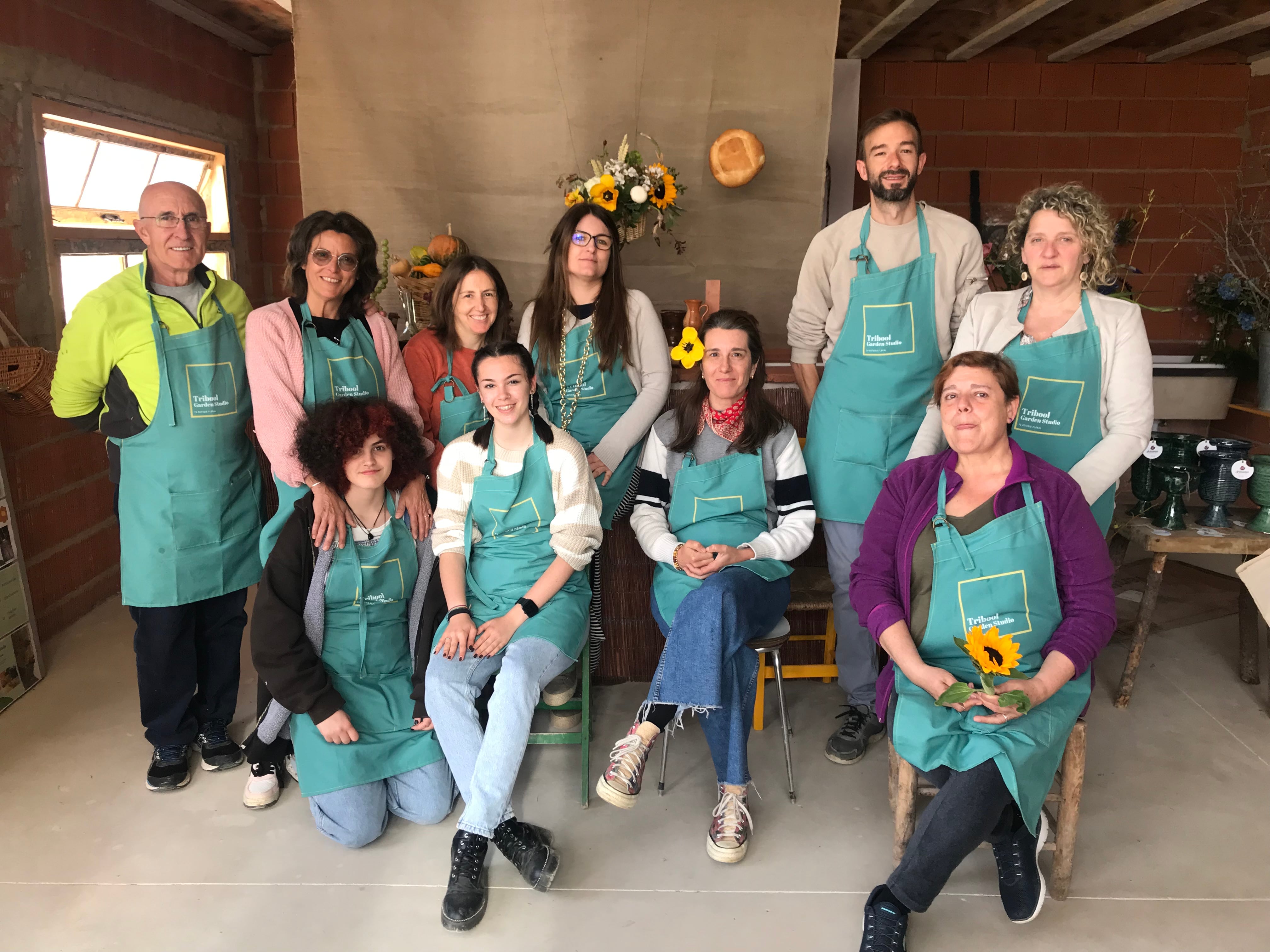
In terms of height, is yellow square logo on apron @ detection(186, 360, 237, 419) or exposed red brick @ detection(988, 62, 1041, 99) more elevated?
exposed red brick @ detection(988, 62, 1041, 99)

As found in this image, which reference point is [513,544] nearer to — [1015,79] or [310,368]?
[310,368]

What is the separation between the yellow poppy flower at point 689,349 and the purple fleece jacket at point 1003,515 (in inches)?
41.8

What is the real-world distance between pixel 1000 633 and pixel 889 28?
3.55m

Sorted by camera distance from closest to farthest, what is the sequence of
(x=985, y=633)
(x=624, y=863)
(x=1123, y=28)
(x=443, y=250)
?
(x=985, y=633) < (x=624, y=863) < (x=443, y=250) < (x=1123, y=28)

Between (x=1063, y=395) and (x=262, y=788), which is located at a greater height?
(x=1063, y=395)

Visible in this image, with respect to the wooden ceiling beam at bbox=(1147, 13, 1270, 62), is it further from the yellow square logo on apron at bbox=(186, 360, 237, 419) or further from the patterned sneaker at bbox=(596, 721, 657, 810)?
the yellow square logo on apron at bbox=(186, 360, 237, 419)

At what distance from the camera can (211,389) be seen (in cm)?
233

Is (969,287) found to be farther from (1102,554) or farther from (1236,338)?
(1236,338)

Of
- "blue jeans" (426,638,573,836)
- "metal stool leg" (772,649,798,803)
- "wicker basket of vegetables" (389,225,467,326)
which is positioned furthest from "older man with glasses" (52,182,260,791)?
"metal stool leg" (772,649,798,803)

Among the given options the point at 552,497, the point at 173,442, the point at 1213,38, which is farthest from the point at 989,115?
the point at 173,442

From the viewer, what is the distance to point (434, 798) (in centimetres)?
224

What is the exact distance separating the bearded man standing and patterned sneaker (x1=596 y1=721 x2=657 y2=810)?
69 centimetres

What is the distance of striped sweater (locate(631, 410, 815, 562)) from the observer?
233 centimetres

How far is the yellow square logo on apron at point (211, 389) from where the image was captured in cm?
230
